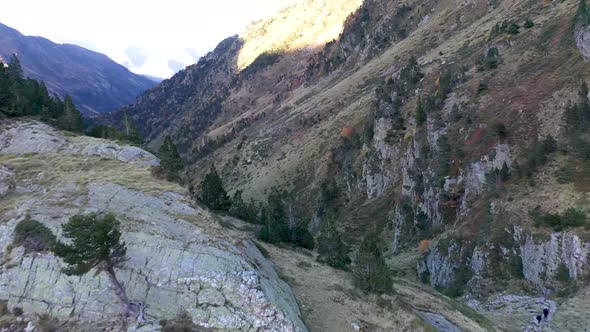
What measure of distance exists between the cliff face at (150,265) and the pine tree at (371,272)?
6.12 m

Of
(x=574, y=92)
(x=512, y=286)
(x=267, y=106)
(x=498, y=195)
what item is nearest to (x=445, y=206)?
(x=498, y=195)

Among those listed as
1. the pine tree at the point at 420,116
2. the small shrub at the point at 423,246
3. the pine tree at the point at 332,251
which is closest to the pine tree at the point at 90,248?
the pine tree at the point at 332,251

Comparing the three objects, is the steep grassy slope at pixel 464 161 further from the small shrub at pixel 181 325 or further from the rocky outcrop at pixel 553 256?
the small shrub at pixel 181 325

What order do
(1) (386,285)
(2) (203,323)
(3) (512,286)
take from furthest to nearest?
(3) (512,286) < (1) (386,285) < (2) (203,323)

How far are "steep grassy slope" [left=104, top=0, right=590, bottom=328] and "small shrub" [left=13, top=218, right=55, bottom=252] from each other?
35.4 m

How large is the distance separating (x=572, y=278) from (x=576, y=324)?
210 inches

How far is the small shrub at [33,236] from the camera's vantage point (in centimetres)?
2406

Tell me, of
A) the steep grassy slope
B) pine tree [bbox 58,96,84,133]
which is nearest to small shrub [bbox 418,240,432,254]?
the steep grassy slope

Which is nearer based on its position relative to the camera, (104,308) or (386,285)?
(104,308)

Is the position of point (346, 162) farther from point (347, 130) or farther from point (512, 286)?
point (512, 286)

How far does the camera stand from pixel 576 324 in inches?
1201

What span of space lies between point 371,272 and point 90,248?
1915cm

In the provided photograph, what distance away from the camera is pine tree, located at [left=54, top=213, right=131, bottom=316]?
20.0 metres

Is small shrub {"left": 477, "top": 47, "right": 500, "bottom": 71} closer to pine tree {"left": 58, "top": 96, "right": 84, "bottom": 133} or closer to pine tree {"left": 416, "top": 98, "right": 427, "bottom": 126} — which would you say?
pine tree {"left": 416, "top": 98, "right": 427, "bottom": 126}
